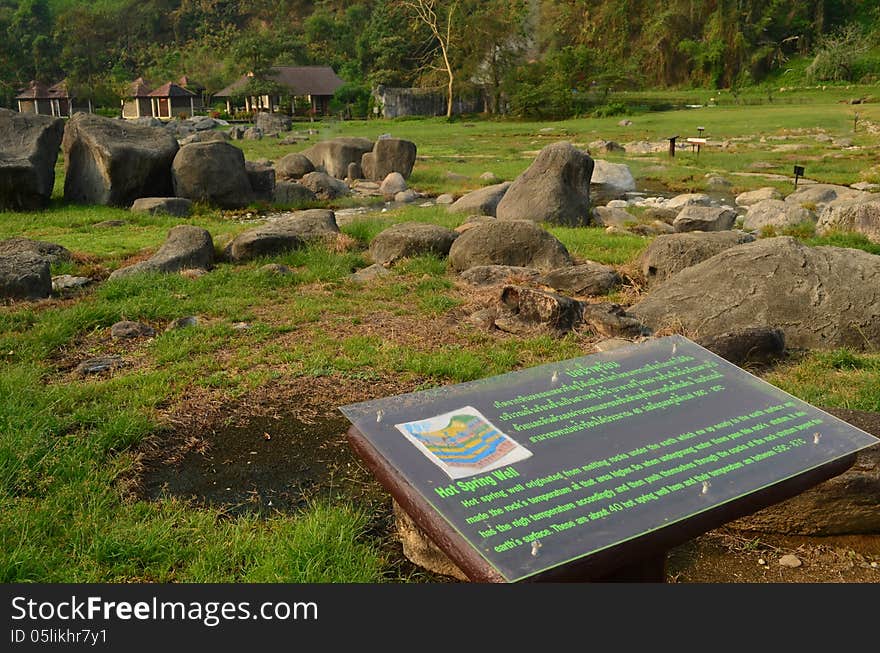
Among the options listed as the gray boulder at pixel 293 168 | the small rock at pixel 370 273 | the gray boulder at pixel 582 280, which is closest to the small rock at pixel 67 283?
the small rock at pixel 370 273

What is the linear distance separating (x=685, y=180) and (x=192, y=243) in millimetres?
14882

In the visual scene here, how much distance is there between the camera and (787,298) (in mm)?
6895

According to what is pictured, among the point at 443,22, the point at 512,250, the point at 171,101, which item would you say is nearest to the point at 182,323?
the point at 512,250

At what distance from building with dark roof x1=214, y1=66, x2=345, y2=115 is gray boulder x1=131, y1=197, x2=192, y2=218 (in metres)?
43.7

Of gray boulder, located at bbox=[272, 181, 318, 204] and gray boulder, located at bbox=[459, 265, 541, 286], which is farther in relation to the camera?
gray boulder, located at bbox=[272, 181, 318, 204]

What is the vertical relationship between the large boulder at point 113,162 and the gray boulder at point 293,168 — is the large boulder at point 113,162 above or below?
above

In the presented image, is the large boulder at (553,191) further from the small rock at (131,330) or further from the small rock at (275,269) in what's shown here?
the small rock at (131,330)

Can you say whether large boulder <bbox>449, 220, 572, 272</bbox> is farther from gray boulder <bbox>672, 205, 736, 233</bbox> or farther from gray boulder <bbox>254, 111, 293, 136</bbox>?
gray boulder <bbox>254, 111, 293, 136</bbox>

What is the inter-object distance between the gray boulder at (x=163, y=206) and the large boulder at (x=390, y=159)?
7662mm

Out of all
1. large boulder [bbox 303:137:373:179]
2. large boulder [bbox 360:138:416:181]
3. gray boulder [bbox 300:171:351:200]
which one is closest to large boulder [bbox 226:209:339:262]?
gray boulder [bbox 300:171:351:200]

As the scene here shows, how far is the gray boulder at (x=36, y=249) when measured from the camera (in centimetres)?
938

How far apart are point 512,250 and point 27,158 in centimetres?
984

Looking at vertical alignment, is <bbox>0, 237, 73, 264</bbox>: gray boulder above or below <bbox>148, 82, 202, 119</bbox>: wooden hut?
below

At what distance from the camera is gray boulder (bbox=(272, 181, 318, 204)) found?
17234mm
